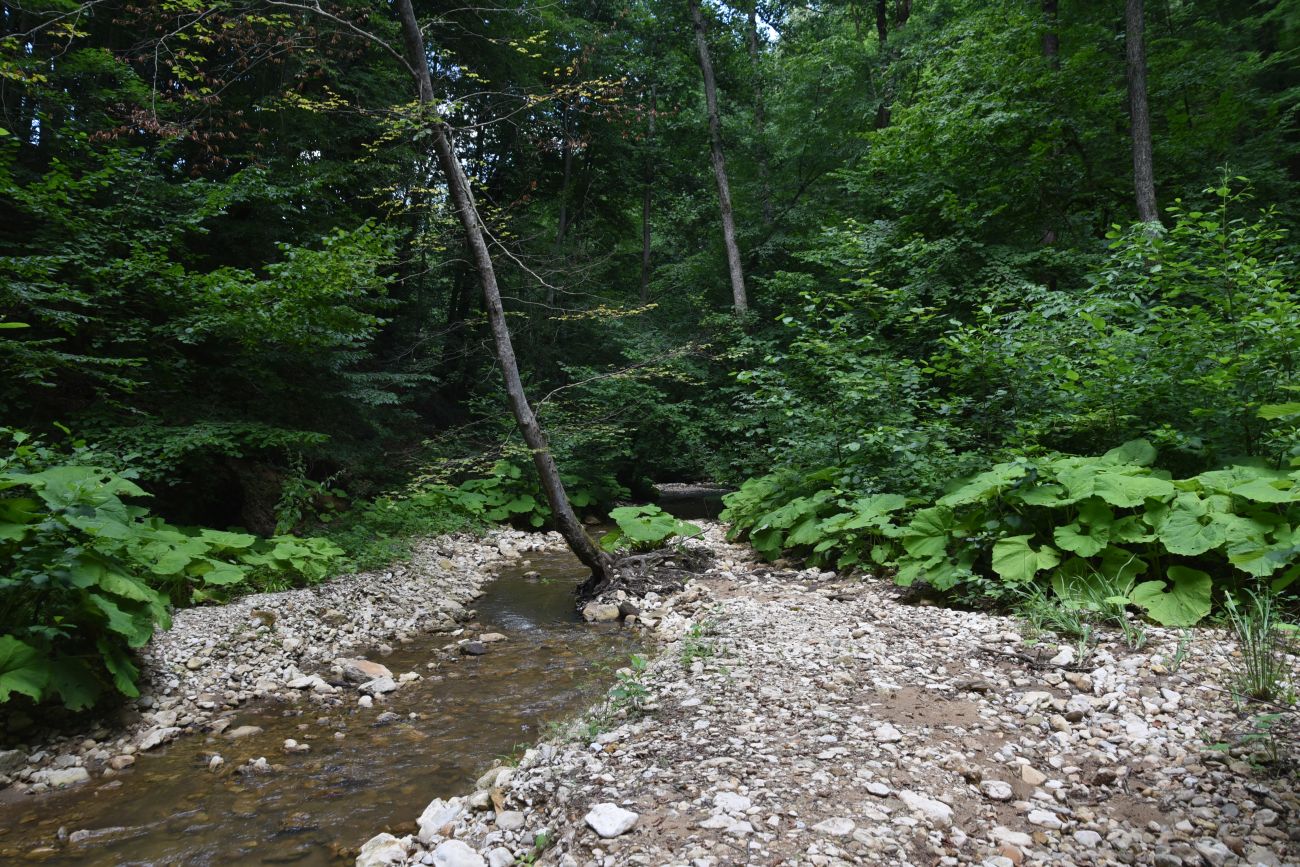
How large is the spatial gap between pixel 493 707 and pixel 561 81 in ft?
47.1

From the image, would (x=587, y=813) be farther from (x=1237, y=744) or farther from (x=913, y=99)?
(x=913, y=99)

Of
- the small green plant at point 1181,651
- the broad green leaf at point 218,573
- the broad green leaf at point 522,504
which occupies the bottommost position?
the broad green leaf at point 522,504

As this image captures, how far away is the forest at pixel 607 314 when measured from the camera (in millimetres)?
4309

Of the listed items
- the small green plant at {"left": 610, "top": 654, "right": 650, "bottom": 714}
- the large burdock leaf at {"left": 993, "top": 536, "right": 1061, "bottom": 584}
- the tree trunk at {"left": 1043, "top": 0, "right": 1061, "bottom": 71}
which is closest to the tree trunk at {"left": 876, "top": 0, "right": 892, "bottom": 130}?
the tree trunk at {"left": 1043, "top": 0, "right": 1061, "bottom": 71}

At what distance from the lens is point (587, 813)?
8.08 feet

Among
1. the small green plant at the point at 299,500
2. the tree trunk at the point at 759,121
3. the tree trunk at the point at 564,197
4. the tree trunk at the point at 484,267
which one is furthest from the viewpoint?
the tree trunk at the point at 759,121

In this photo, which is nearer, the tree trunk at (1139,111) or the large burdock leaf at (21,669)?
the large burdock leaf at (21,669)

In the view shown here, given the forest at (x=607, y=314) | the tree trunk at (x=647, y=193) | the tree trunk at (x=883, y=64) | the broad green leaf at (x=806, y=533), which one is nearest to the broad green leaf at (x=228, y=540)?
the forest at (x=607, y=314)

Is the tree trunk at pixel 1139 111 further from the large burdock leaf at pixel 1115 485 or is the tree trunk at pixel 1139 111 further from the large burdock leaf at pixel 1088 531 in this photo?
the large burdock leaf at pixel 1088 531

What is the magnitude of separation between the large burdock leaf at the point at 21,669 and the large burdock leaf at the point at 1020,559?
5793mm

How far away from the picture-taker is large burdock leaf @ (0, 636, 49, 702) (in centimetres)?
323

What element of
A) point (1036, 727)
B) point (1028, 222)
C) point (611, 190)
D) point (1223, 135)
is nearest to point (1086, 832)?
point (1036, 727)

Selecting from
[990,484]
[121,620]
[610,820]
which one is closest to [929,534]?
[990,484]

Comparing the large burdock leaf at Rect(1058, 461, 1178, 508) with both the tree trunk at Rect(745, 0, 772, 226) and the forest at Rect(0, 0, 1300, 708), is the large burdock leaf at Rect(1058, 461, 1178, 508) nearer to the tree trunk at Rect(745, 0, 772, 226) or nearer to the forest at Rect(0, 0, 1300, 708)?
the forest at Rect(0, 0, 1300, 708)
